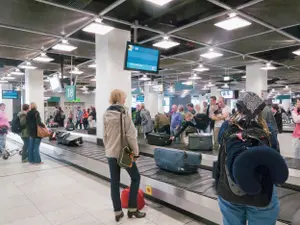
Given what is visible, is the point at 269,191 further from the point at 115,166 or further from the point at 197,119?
the point at 197,119

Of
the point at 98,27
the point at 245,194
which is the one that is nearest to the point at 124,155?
the point at 245,194

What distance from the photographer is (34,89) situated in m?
12.6

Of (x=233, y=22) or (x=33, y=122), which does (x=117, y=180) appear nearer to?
(x=33, y=122)

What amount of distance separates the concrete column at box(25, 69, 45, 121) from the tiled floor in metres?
6.88

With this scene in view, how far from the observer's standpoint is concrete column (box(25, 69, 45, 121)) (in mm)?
12430

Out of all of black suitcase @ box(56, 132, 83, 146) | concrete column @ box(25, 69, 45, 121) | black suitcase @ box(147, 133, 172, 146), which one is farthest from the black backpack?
concrete column @ box(25, 69, 45, 121)

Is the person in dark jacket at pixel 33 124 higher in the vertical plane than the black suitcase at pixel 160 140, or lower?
higher

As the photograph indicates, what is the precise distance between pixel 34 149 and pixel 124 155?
16.3ft

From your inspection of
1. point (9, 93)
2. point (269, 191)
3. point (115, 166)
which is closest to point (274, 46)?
point (115, 166)

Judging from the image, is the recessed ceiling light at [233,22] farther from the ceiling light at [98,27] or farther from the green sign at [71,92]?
the green sign at [71,92]

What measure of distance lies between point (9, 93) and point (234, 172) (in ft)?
61.5

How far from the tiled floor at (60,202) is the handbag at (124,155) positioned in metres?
0.85

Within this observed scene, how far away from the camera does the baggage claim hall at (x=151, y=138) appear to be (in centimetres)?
168

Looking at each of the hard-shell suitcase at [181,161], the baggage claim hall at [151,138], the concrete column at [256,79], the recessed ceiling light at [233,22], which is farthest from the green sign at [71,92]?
the concrete column at [256,79]
